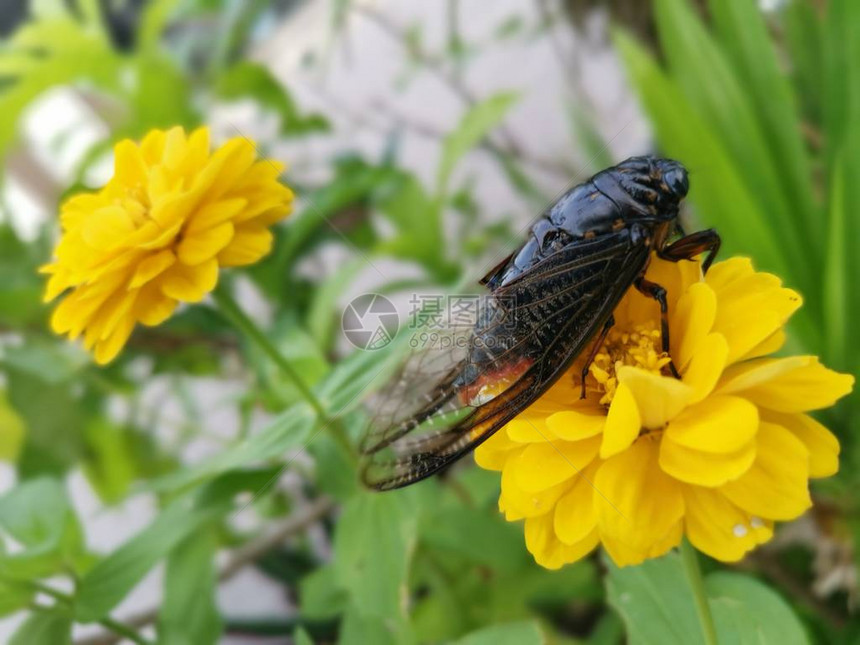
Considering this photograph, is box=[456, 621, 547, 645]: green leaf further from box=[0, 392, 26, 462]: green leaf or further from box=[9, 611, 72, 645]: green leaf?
box=[0, 392, 26, 462]: green leaf

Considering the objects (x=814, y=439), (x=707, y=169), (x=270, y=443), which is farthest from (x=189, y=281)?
(x=707, y=169)

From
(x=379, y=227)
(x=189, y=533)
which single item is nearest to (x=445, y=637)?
(x=189, y=533)

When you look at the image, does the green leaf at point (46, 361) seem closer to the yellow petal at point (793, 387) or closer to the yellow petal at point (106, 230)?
the yellow petal at point (106, 230)

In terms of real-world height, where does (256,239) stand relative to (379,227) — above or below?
above

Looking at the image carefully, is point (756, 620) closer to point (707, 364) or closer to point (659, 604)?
point (659, 604)

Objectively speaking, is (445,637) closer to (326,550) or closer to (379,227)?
(326,550)

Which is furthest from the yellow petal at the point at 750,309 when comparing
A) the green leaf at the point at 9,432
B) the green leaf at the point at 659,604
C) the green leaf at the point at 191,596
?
the green leaf at the point at 9,432

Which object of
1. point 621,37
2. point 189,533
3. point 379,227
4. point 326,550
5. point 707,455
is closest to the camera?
point 707,455
